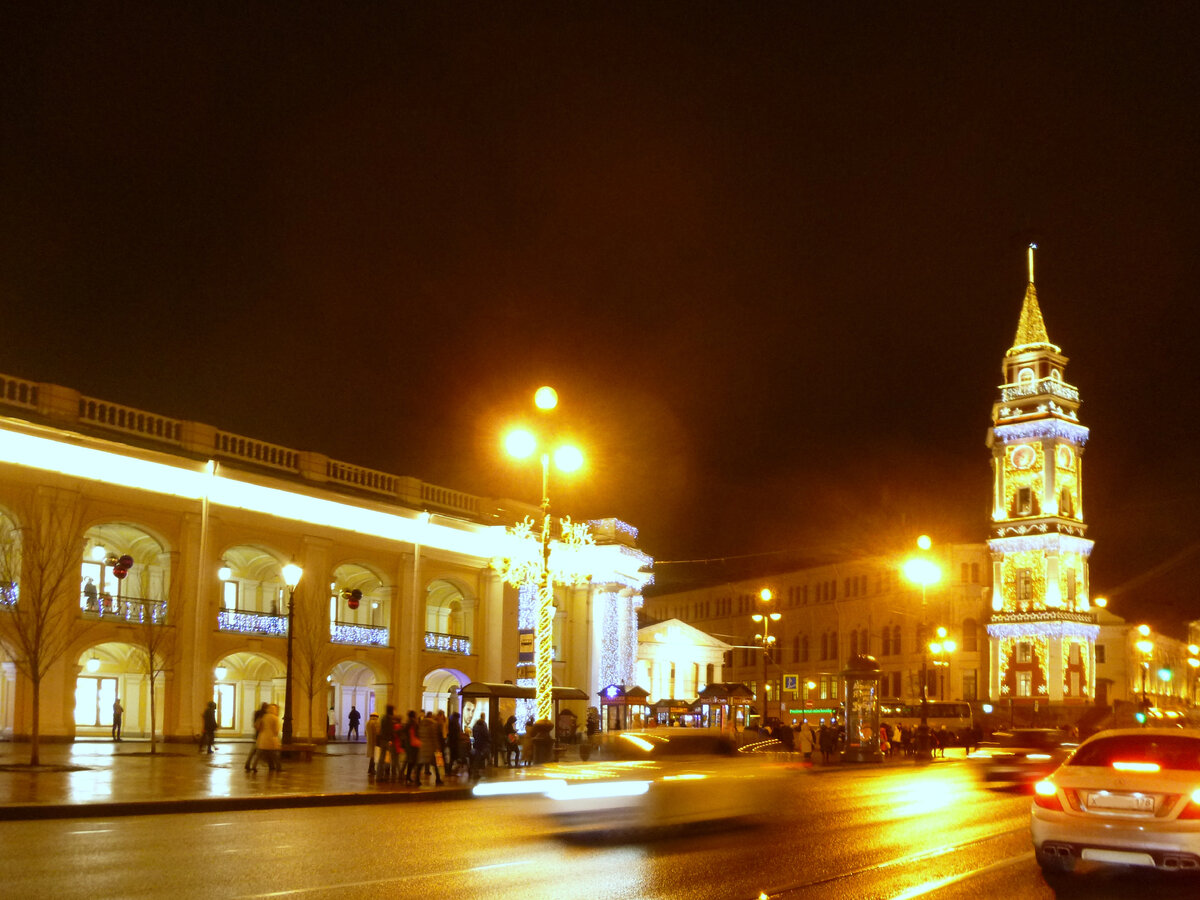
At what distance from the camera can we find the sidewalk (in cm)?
1922

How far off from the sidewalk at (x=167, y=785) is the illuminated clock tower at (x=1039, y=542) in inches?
2955

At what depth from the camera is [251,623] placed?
4497 cm

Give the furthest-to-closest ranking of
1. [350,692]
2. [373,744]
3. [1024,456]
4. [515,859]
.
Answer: [1024,456]
[350,692]
[373,744]
[515,859]

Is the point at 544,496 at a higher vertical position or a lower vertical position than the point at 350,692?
higher

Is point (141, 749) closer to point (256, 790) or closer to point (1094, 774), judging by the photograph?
point (256, 790)

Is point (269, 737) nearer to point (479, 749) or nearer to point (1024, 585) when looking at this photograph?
point (479, 749)

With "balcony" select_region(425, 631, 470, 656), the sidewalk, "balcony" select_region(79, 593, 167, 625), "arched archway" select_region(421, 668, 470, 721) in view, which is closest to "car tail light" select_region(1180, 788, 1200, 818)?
the sidewalk

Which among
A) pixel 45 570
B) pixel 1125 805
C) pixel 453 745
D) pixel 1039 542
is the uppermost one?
pixel 1039 542

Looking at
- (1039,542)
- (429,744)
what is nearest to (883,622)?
(1039,542)

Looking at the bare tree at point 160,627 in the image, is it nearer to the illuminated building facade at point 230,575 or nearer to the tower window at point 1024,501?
the illuminated building facade at point 230,575

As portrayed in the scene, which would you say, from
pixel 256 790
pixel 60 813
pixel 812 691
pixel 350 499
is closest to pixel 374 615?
pixel 350 499

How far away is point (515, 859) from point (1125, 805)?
232 inches

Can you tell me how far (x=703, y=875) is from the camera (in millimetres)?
12336

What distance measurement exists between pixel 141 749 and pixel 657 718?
34.7 meters
